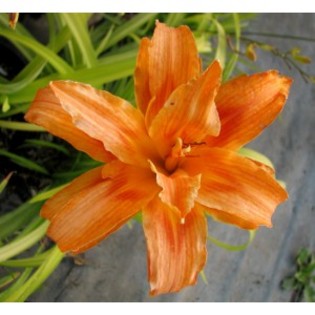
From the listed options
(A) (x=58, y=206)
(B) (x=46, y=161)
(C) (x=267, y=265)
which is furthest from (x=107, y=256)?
(A) (x=58, y=206)

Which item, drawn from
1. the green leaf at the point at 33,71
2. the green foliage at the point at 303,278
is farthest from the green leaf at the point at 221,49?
the green foliage at the point at 303,278

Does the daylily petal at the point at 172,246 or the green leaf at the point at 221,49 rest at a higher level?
the green leaf at the point at 221,49

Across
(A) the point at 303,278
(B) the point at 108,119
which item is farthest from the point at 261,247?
(B) the point at 108,119

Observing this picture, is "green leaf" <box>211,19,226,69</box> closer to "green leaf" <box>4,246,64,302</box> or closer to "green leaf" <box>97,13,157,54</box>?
"green leaf" <box>97,13,157,54</box>

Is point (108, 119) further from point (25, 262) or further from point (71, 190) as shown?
point (25, 262)

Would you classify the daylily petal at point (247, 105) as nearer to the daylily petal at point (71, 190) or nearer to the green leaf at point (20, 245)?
the daylily petal at point (71, 190)
